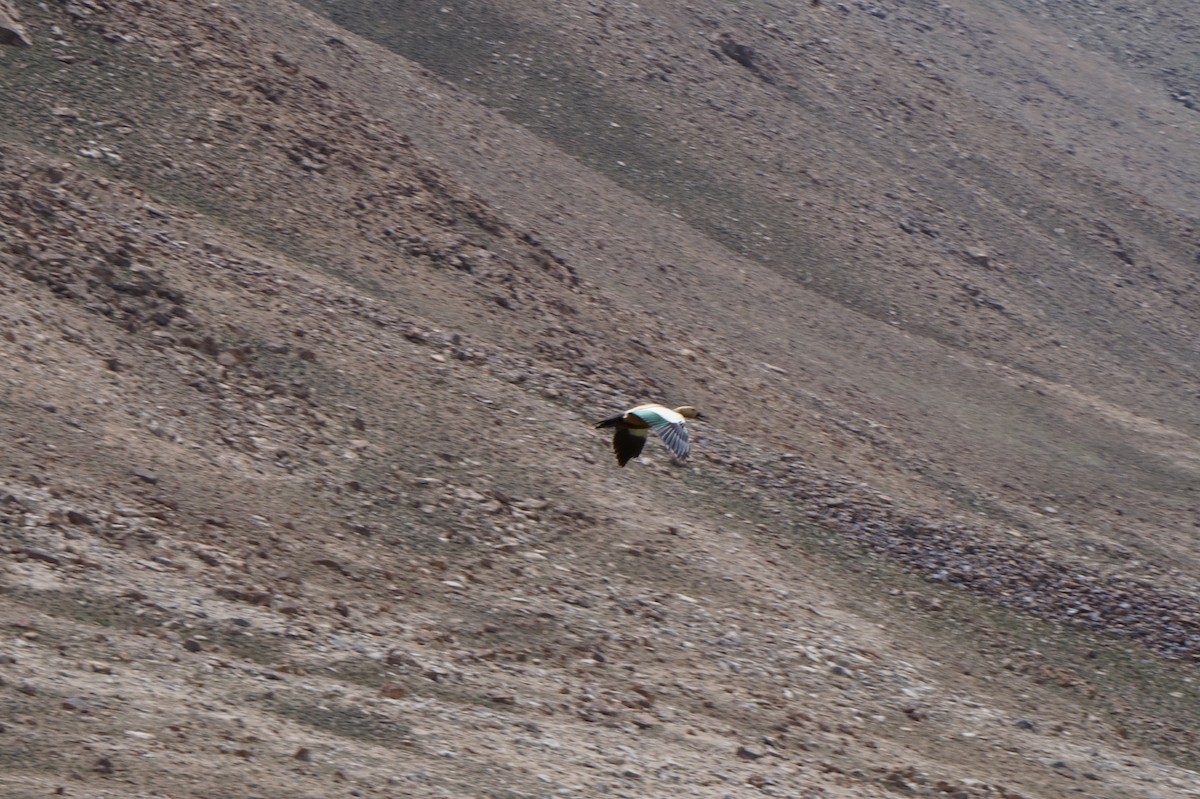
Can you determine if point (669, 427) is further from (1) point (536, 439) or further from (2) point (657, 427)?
(1) point (536, 439)

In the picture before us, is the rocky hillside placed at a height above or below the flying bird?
below

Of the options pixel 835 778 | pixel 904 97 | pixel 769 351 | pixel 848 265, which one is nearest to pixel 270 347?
pixel 835 778

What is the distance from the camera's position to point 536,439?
13.4 m

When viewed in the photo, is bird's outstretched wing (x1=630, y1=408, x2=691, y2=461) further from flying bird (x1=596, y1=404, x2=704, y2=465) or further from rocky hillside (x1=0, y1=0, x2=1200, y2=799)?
rocky hillside (x1=0, y1=0, x2=1200, y2=799)

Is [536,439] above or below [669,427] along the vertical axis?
below

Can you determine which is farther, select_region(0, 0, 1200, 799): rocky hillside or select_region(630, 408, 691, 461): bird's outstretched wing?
select_region(0, 0, 1200, 799): rocky hillside

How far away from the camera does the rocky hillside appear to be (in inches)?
356

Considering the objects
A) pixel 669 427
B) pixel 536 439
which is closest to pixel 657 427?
pixel 669 427

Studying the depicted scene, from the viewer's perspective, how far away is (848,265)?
22688 mm

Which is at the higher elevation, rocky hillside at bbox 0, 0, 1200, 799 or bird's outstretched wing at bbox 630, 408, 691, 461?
bird's outstretched wing at bbox 630, 408, 691, 461

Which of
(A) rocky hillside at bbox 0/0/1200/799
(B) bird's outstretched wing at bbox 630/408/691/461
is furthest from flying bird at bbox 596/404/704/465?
(A) rocky hillside at bbox 0/0/1200/799

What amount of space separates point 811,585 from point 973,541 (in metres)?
2.55

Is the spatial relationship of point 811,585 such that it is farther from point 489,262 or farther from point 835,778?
point 489,262

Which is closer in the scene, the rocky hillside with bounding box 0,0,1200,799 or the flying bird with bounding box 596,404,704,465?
the flying bird with bounding box 596,404,704,465
